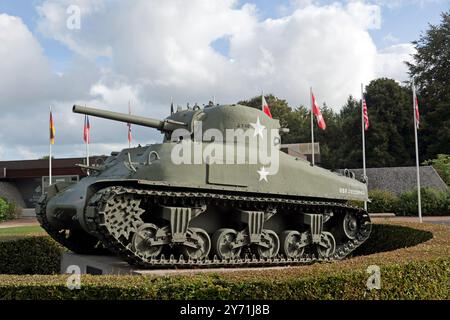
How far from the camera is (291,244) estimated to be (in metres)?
11.7

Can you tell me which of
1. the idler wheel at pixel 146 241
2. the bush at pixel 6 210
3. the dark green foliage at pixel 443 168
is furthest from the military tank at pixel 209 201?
the dark green foliage at pixel 443 168

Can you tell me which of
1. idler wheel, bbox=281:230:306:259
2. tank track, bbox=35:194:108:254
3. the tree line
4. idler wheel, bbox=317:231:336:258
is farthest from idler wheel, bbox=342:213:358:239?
the tree line

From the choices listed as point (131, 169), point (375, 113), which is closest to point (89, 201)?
point (131, 169)

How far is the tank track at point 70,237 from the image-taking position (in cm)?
1148

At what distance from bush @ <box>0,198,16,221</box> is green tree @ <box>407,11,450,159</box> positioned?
35.9m

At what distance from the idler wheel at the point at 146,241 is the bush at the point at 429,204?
1006 inches

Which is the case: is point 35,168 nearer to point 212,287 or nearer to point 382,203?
point 382,203

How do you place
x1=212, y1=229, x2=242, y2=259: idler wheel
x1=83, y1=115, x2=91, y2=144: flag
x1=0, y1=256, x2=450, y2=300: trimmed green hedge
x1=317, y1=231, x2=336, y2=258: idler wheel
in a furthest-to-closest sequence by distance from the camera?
x1=83, y1=115, x2=91, y2=144: flag, x1=317, y1=231, x2=336, y2=258: idler wheel, x1=212, y1=229, x2=242, y2=259: idler wheel, x1=0, y1=256, x2=450, y2=300: trimmed green hedge

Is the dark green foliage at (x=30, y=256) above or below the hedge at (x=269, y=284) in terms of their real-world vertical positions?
below

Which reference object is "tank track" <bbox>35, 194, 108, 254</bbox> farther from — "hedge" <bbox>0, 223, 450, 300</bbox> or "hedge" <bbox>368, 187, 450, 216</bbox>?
"hedge" <bbox>368, 187, 450, 216</bbox>

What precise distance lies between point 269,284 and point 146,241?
3.56m

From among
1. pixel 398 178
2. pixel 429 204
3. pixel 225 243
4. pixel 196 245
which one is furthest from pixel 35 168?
pixel 196 245

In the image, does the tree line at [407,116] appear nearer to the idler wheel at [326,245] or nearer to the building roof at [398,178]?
the building roof at [398,178]

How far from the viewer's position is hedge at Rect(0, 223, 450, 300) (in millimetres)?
6242
